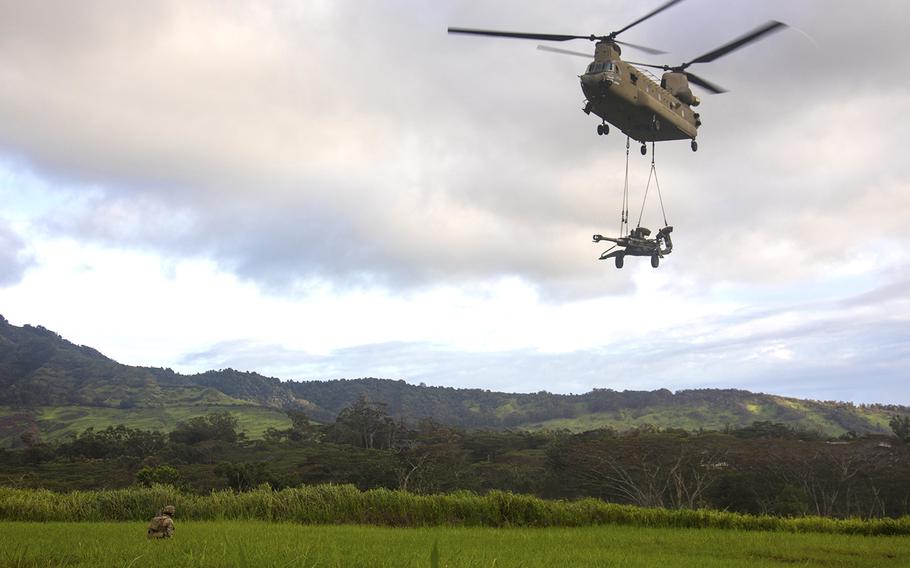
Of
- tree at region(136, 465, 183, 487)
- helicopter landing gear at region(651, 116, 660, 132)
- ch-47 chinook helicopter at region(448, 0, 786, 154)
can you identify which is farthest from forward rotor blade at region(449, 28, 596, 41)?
tree at region(136, 465, 183, 487)

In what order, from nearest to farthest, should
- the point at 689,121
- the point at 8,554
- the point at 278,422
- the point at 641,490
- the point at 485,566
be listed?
the point at 485,566, the point at 8,554, the point at 689,121, the point at 641,490, the point at 278,422

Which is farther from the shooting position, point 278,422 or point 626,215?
point 278,422

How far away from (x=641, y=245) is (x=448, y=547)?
29.8 metres

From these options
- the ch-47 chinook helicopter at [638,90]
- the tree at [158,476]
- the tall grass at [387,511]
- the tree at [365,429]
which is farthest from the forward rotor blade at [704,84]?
the tree at [365,429]

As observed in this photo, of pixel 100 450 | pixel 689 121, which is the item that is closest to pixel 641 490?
pixel 689 121

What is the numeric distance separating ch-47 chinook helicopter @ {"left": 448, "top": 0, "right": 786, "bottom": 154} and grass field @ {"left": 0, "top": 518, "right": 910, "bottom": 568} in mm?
20980

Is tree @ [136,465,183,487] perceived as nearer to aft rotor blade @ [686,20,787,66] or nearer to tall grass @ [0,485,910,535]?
tall grass @ [0,485,910,535]

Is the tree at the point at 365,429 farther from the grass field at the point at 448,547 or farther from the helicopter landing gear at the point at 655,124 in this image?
the grass field at the point at 448,547

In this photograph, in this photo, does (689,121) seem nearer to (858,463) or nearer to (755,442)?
(858,463)

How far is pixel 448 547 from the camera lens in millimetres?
17906

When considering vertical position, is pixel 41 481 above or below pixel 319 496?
below

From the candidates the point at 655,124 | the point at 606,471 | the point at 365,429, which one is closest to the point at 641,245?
the point at 655,124

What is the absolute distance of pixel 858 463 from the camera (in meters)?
72.8

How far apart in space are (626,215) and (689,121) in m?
6.95
